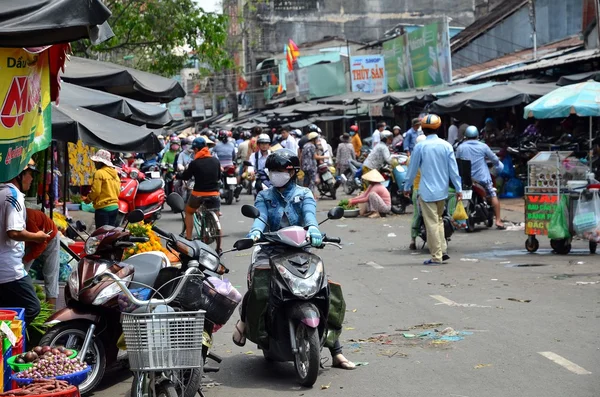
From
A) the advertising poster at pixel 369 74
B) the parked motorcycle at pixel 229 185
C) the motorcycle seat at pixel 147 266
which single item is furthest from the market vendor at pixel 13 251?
the advertising poster at pixel 369 74

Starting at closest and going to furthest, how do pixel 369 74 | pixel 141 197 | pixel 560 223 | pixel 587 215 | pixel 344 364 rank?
pixel 344 364 → pixel 587 215 → pixel 560 223 → pixel 141 197 → pixel 369 74

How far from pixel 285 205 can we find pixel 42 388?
2.90 metres

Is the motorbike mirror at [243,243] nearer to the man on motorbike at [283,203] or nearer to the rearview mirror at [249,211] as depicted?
the rearview mirror at [249,211]

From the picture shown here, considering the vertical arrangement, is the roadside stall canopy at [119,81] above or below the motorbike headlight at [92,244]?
above

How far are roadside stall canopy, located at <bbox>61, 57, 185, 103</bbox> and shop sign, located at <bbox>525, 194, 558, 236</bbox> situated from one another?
624 cm

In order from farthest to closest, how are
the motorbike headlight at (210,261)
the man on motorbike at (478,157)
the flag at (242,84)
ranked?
the flag at (242,84), the man on motorbike at (478,157), the motorbike headlight at (210,261)

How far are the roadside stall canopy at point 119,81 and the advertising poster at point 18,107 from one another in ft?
22.1

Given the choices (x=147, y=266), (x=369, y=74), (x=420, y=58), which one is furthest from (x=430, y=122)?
(x=369, y=74)

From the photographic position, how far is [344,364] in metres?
7.51

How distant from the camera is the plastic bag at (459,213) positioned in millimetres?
15938

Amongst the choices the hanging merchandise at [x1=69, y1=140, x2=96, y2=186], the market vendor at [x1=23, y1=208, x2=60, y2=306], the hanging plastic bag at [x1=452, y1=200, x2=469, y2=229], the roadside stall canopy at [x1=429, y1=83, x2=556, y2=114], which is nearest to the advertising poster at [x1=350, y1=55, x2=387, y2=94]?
the roadside stall canopy at [x1=429, y1=83, x2=556, y2=114]

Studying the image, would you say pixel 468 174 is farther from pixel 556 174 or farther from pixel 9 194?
pixel 9 194

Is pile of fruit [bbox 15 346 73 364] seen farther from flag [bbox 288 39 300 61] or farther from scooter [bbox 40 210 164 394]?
flag [bbox 288 39 300 61]

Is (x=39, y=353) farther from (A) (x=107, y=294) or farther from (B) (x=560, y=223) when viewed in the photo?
(B) (x=560, y=223)
